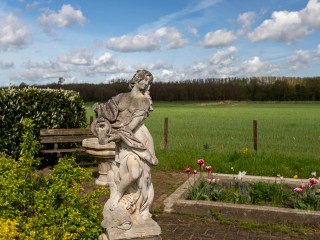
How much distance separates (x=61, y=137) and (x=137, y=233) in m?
8.12

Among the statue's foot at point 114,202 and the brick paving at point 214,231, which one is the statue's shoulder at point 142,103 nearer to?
the statue's foot at point 114,202

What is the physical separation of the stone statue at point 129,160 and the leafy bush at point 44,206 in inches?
16.0

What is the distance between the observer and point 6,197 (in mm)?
4852

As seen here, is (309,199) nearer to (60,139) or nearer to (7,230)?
(7,230)

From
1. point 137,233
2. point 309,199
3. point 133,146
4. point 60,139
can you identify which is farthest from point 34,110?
point 309,199

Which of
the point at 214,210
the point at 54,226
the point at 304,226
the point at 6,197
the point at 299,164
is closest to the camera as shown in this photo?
the point at 54,226

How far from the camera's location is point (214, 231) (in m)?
6.05

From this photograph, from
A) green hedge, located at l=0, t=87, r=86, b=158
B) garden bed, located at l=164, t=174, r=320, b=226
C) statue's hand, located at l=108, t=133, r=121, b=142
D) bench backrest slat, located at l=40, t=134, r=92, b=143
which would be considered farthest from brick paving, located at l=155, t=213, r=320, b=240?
green hedge, located at l=0, t=87, r=86, b=158

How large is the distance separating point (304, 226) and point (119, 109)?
12.8 feet

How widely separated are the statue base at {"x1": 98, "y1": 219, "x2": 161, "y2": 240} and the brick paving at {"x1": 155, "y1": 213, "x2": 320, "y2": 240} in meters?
1.11

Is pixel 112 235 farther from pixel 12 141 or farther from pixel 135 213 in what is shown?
pixel 12 141

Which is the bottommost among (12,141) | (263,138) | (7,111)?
(263,138)

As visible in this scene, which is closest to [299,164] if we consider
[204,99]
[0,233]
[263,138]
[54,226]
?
[54,226]

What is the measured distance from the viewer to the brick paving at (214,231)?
19.0 ft
